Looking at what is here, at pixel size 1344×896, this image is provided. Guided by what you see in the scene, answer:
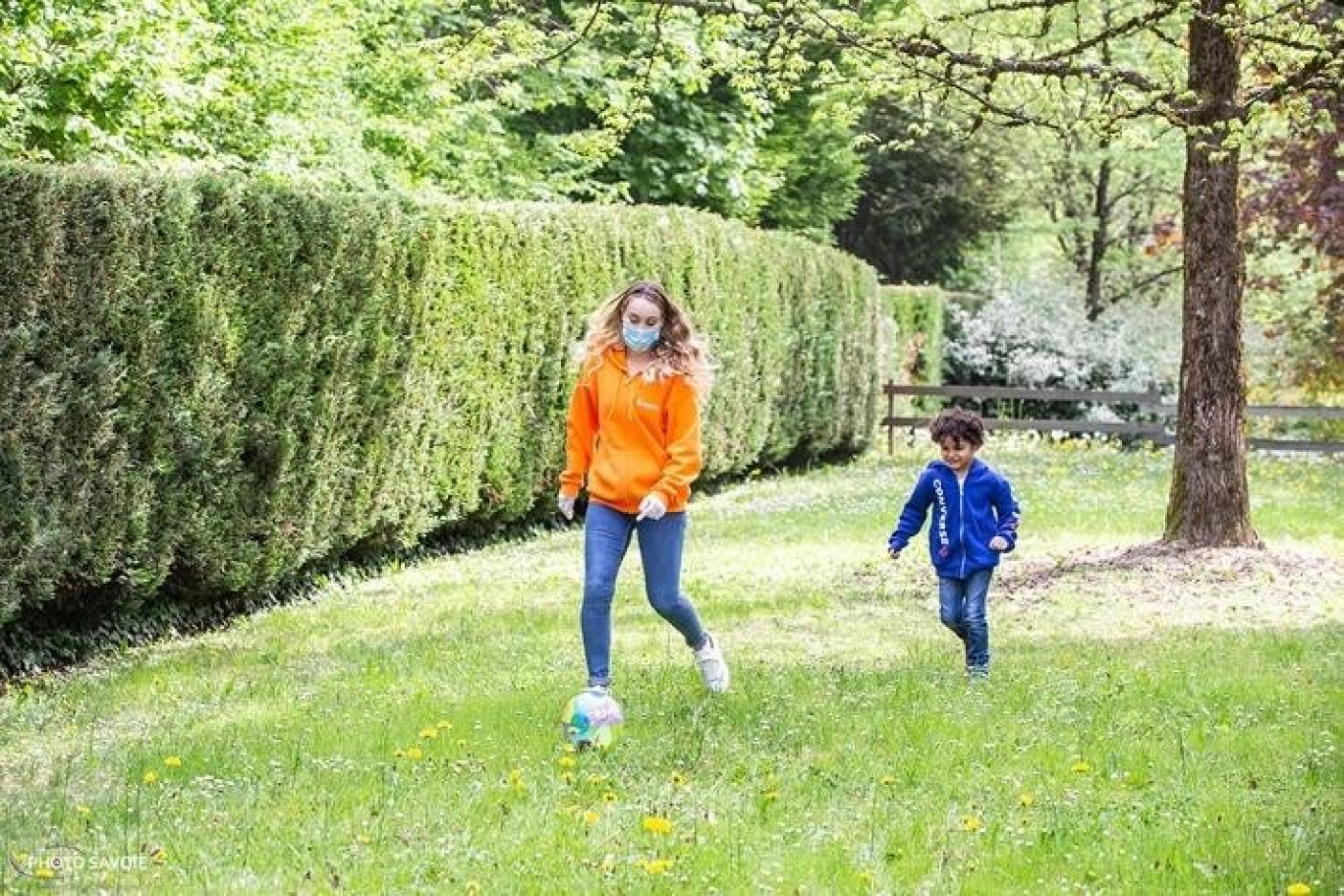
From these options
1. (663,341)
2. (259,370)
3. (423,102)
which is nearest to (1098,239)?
(423,102)

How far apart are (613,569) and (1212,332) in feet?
25.1

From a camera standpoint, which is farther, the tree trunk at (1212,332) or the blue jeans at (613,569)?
the tree trunk at (1212,332)

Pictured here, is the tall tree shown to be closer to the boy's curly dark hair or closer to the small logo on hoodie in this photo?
the boy's curly dark hair

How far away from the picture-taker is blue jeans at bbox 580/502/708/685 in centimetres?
763

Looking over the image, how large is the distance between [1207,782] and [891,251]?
34.5 m

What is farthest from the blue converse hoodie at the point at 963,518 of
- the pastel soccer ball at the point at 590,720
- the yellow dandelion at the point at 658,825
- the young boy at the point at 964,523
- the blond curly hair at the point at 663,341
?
the yellow dandelion at the point at 658,825

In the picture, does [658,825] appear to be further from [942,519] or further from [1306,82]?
[1306,82]

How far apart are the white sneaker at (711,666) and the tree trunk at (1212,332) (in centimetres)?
657

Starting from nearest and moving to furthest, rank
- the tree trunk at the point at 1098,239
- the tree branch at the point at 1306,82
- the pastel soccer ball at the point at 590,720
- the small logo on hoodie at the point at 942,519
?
the pastel soccer ball at the point at 590,720 < the small logo on hoodie at the point at 942,519 < the tree branch at the point at 1306,82 < the tree trunk at the point at 1098,239

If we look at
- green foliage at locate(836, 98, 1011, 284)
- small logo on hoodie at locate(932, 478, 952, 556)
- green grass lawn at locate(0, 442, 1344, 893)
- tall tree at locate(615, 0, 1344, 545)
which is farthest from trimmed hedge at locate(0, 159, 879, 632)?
green foliage at locate(836, 98, 1011, 284)

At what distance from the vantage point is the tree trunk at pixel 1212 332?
13.7m

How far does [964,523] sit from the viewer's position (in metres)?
8.96

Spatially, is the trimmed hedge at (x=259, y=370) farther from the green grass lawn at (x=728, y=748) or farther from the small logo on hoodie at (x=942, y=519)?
the small logo on hoodie at (x=942, y=519)

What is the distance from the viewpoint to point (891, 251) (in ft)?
133
